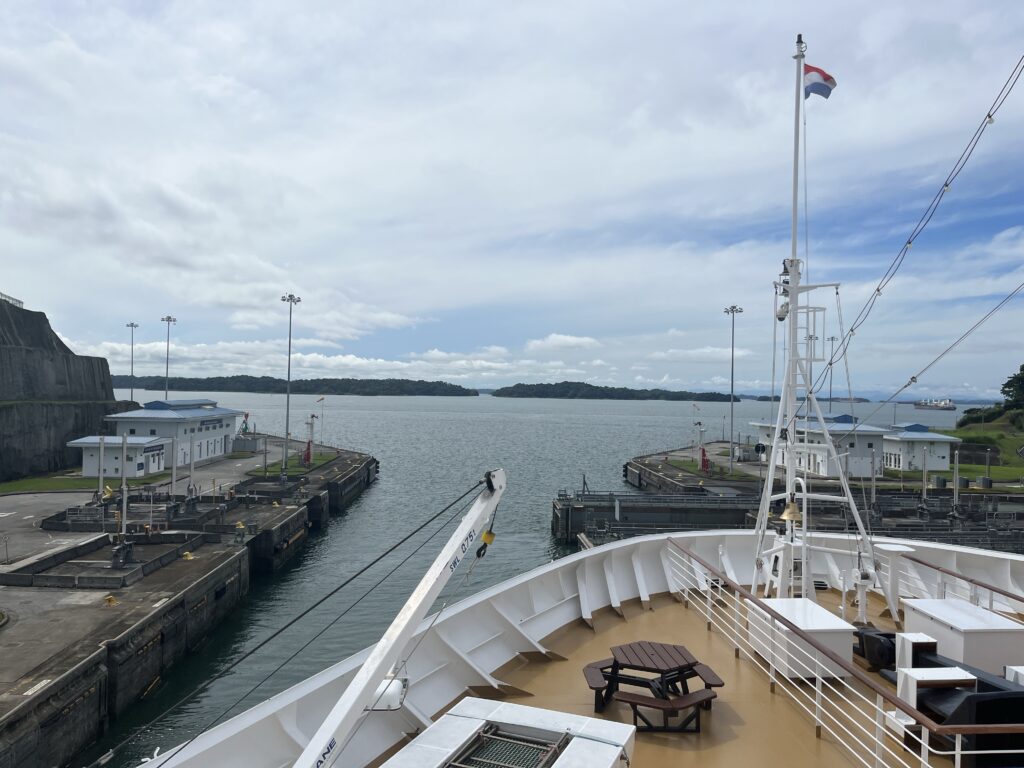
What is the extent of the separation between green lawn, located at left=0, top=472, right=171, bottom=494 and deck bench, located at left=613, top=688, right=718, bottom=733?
39198 mm

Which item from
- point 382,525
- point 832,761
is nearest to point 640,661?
point 832,761

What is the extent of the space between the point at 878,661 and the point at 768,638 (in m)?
1.16

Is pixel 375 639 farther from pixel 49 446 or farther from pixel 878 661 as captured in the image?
pixel 49 446

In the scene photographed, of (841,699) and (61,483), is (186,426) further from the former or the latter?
(841,699)

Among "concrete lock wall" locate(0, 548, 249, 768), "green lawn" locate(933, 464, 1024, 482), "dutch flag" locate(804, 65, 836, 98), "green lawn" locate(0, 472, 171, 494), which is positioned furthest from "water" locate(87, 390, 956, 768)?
"green lawn" locate(933, 464, 1024, 482)

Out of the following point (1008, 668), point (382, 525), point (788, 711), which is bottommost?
point (382, 525)

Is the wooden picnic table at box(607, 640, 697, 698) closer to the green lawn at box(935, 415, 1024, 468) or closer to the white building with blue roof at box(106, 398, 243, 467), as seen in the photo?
the white building with blue roof at box(106, 398, 243, 467)

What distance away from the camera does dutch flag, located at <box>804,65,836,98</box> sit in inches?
361

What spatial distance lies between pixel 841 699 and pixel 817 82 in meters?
7.79

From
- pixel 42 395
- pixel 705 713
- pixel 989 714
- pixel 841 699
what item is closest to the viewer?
pixel 989 714

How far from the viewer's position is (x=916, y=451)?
165 ft

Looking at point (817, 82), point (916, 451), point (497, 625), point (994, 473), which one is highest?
point (817, 82)

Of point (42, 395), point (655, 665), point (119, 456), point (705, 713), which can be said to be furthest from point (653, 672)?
point (42, 395)

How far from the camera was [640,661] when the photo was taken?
5.40 meters
